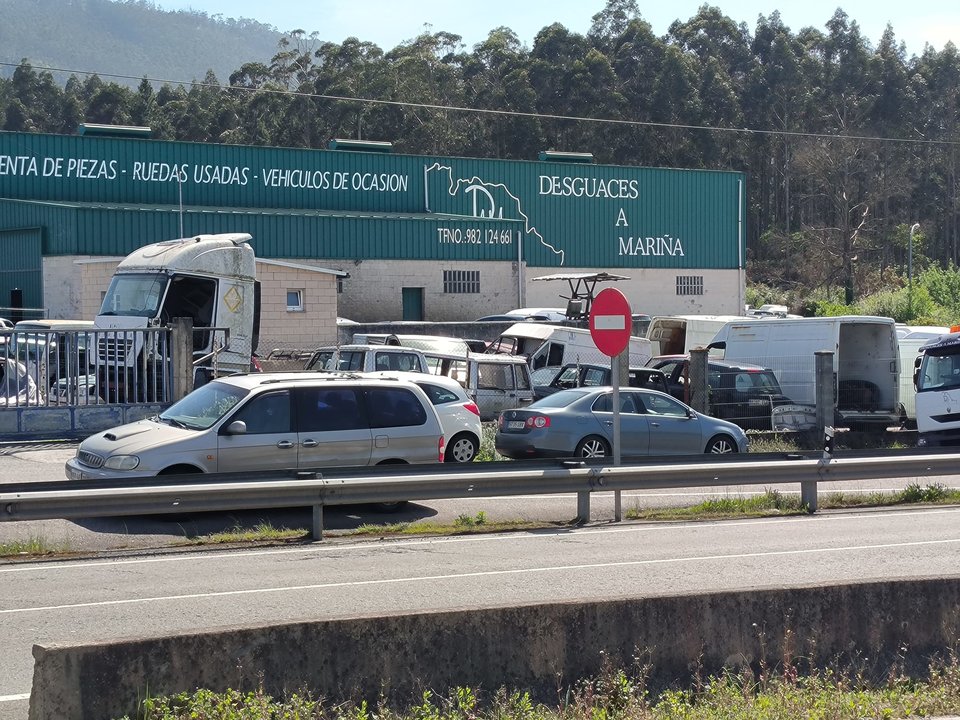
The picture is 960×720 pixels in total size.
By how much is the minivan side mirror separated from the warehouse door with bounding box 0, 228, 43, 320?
1084 inches

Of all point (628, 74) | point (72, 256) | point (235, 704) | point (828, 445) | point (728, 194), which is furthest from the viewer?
point (628, 74)

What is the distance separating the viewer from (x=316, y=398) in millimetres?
14547

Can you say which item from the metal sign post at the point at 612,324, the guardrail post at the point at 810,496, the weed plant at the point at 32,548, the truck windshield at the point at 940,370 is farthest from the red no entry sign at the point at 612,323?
the truck windshield at the point at 940,370

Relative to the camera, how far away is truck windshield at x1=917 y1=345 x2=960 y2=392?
22.7m

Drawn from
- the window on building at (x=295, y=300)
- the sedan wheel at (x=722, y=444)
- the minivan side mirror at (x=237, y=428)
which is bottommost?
the sedan wheel at (x=722, y=444)

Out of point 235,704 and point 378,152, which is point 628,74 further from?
point 235,704

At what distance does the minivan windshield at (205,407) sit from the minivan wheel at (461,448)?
4635 millimetres

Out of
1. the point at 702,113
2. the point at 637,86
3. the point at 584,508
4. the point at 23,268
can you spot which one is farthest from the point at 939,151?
the point at 584,508

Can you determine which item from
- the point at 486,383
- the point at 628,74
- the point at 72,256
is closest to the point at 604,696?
the point at 486,383

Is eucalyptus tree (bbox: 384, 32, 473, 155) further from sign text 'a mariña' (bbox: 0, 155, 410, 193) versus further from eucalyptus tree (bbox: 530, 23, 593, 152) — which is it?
sign text 'a mariña' (bbox: 0, 155, 410, 193)

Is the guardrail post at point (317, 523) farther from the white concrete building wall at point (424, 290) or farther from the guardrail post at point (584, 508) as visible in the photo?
the white concrete building wall at point (424, 290)

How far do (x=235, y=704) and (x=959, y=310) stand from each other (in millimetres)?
57077

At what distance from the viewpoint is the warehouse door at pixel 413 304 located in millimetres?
46469

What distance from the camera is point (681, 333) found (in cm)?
3400
